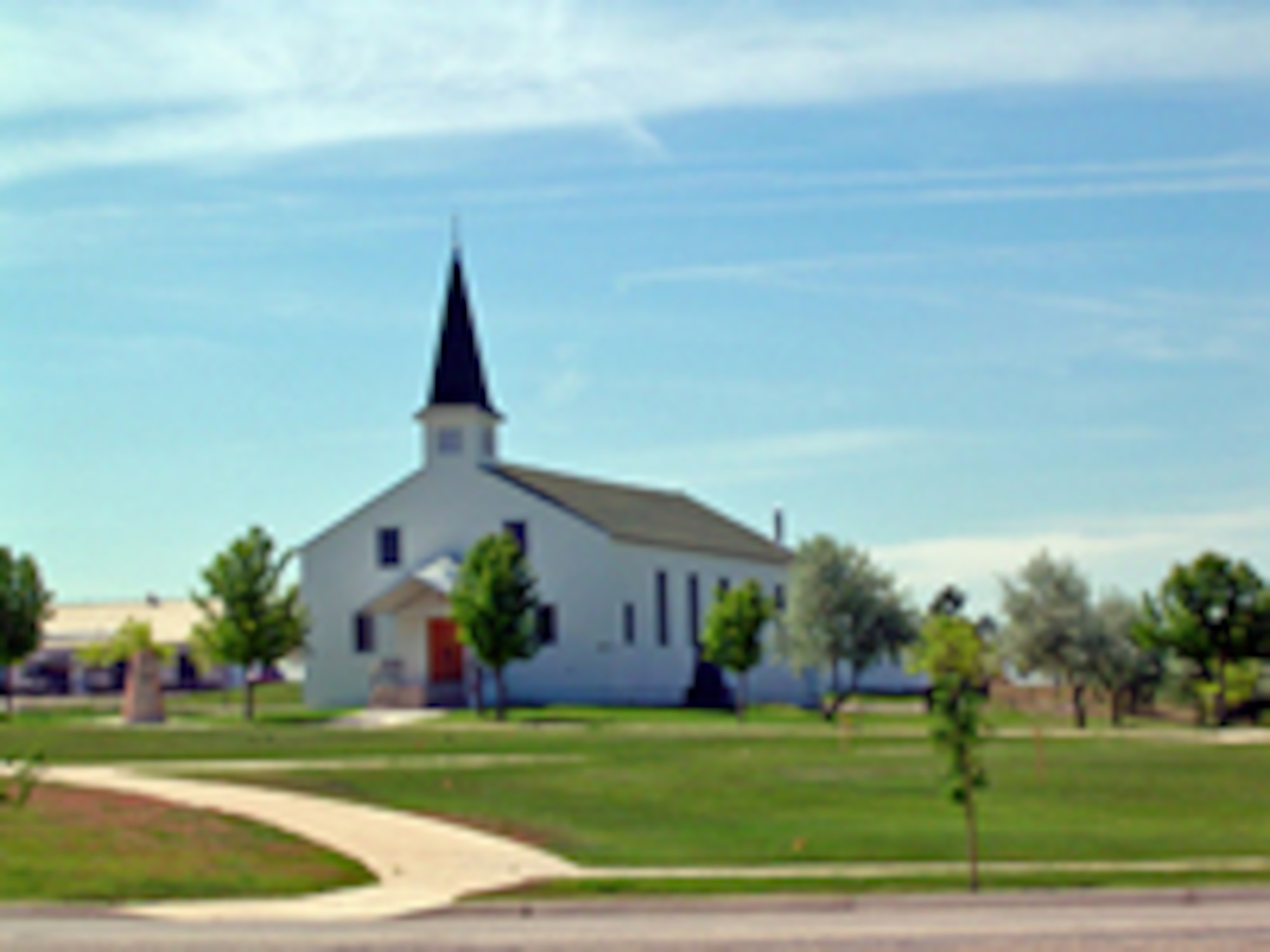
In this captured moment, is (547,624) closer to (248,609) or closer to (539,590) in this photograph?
(539,590)

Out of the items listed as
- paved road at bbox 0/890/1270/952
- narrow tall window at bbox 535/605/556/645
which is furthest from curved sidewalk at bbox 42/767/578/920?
narrow tall window at bbox 535/605/556/645

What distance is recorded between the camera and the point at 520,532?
67.1 m

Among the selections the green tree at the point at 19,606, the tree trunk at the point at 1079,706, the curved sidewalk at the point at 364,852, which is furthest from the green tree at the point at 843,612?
the curved sidewalk at the point at 364,852

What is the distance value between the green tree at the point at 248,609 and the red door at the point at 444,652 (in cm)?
763

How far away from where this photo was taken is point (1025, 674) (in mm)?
60000

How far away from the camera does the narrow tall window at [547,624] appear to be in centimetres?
6594

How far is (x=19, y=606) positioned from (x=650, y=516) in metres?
26.7

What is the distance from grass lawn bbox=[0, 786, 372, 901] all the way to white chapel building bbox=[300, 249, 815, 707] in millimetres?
39517

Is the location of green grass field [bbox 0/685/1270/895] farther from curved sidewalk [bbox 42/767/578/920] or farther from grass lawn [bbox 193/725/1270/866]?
curved sidewalk [bbox 42/767/578/920]

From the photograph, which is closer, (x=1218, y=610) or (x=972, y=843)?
(x=972, y=843)

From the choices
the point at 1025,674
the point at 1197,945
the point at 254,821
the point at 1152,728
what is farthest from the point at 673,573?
the point at 1197,945

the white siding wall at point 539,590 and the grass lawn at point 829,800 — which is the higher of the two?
the white siding wall at point 539,590

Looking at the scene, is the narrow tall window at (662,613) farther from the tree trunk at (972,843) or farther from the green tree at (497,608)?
the tree trunk at (972,843)

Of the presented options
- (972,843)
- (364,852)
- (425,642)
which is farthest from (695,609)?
(972,843)
